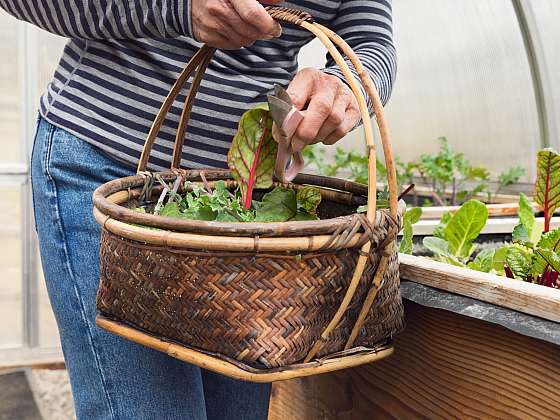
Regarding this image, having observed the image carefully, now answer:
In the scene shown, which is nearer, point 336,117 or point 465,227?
point 336,117

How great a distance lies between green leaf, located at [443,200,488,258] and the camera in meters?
1.49

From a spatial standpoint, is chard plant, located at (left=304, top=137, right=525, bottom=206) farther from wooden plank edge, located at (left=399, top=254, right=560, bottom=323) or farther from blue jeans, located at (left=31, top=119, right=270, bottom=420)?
blue jeans, located at (left=31, top=119, right=270, bottom=420)

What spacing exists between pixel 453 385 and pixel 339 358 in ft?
1.12

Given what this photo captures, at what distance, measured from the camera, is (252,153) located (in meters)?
1.12

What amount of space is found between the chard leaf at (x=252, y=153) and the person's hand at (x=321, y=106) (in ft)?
0.31

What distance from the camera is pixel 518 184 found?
11.3 feet

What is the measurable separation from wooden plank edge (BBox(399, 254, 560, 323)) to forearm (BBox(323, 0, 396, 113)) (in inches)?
11.3

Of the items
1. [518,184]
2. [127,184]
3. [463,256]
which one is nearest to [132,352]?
[127,184]

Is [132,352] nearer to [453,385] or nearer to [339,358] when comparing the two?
[339,358]

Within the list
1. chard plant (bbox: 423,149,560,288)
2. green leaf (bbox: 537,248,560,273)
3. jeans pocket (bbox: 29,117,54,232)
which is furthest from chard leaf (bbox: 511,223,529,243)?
jeans pocket (bbox: 29,117,54,232)

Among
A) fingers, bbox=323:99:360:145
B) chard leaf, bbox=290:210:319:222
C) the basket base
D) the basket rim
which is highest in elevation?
fingers, bbox=323:99:360:145

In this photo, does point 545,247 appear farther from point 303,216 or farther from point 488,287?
point 303,216

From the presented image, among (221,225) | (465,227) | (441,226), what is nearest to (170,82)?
(221,225)

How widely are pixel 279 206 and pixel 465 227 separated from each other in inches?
22.2
